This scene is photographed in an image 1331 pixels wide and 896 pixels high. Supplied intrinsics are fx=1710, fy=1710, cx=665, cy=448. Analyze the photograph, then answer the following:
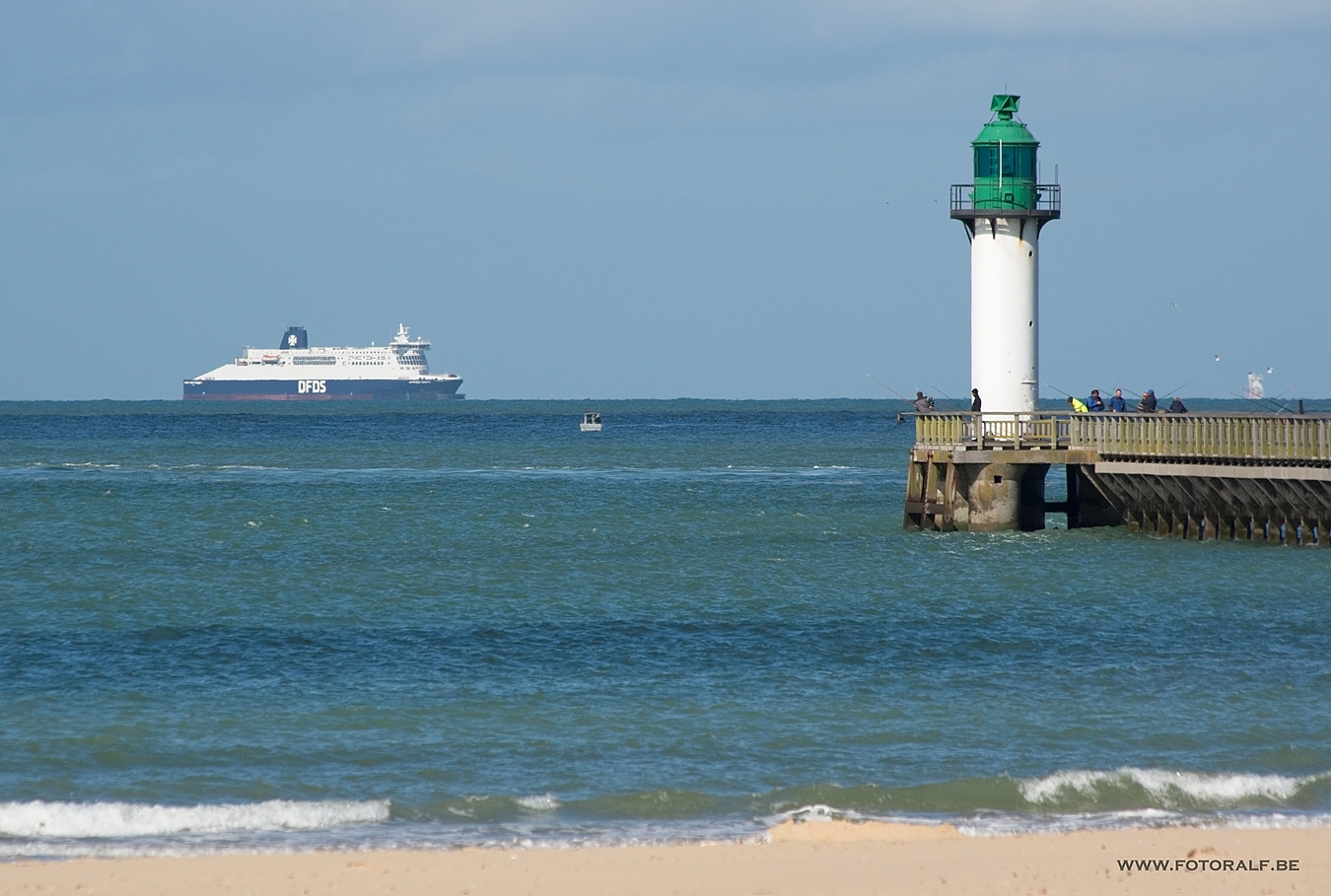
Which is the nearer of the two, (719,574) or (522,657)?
(522,657)

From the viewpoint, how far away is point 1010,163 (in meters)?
30.8

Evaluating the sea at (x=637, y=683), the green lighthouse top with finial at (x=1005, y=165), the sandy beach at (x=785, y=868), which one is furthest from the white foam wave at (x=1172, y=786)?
the green lighthouse top with finial at (x=1005, y=165)

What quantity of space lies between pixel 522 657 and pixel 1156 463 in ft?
44.5

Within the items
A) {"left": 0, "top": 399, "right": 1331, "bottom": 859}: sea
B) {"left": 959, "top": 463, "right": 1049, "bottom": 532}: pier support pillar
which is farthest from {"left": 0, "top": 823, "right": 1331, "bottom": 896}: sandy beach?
{"left": 959, "top": 463, "right": 1049, "bottom": 532}: pier support pillar

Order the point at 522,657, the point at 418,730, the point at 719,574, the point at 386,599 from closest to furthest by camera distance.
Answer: the point at 418,730, the point at 522,657, the point at 386,599, the point at 719,574

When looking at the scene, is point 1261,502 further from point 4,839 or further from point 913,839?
point 4,839

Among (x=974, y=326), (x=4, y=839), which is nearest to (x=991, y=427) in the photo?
(x=974, y=326)

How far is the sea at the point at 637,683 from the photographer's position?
484 inches

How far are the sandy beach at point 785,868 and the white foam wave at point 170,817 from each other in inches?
34.9

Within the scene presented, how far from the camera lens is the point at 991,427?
2988 cm

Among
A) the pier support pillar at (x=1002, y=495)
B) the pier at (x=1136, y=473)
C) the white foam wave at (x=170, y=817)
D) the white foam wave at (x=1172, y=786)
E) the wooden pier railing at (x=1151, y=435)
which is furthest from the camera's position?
the pier support pillar at (x=1002, y=495)

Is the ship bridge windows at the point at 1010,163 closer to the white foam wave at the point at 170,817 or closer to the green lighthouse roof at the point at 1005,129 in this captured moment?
the green lighthouse roof at the point at 1005,129

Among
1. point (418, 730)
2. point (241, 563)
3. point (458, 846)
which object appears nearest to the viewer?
point (458, 846)

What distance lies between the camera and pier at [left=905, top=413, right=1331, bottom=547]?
2619 cm
